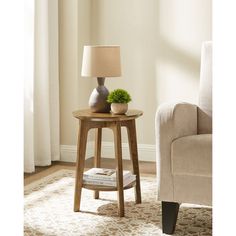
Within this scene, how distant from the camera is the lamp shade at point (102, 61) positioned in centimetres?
291

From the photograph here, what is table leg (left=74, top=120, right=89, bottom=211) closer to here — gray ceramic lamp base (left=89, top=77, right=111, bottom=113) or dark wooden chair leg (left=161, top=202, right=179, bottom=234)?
A: gray ceramic lamp base (left=89, top=77, right=111, bottom=113)

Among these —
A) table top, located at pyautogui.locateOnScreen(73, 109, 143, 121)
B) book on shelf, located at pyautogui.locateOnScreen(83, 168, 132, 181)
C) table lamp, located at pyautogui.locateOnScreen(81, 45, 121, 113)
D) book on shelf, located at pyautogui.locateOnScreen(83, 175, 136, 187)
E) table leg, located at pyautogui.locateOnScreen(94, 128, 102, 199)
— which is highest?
table lamp, located at pyautogui.locateOnScreen(81, 45, 121, 113)

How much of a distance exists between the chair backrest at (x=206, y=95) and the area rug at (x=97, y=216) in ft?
1.65

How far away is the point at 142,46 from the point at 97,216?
2035mm

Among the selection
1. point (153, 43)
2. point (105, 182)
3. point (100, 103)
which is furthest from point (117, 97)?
point (153, 43)

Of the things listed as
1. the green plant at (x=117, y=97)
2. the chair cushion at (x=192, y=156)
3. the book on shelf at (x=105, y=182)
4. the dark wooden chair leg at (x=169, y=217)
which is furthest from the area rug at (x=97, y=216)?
the green plant at (x=117, y=97)

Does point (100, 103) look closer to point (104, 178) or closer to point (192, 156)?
point (104, 178)

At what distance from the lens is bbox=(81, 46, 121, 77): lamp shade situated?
291 centimetres

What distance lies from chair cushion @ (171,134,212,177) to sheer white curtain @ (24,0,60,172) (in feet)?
6.01

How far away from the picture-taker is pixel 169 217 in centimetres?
253

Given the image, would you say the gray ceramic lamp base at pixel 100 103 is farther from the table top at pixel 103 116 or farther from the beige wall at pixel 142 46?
the beige wall at pixel 142 46

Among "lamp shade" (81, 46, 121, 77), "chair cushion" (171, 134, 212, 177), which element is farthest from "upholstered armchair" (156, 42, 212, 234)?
"lamp shade" (81, 46, 121, 77)

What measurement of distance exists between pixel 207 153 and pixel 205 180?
14 cm

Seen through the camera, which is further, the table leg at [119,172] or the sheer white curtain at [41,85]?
the sheer white curtain at [41,85]
